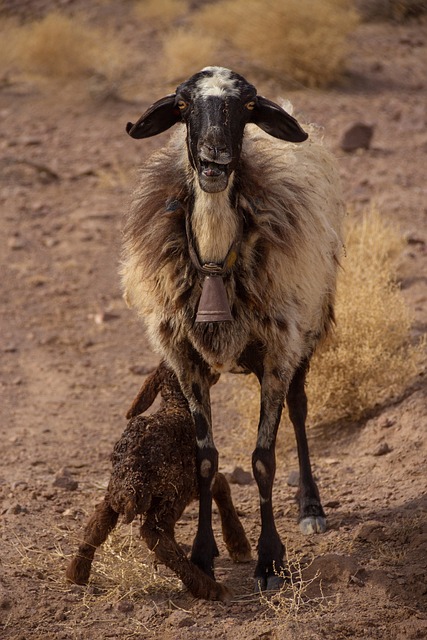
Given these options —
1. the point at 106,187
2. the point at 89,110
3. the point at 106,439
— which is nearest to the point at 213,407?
the point at 106,439

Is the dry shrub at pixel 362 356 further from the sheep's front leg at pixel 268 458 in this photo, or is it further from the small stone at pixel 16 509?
the small stone at pixel 16 509

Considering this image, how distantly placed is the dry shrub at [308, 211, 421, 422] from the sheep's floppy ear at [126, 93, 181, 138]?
8.00 ft

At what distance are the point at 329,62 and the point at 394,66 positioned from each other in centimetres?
157

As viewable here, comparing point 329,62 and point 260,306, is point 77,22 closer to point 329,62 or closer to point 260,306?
point 329,62

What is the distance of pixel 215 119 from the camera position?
195 inches

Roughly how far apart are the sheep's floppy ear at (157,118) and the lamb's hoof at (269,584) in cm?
244

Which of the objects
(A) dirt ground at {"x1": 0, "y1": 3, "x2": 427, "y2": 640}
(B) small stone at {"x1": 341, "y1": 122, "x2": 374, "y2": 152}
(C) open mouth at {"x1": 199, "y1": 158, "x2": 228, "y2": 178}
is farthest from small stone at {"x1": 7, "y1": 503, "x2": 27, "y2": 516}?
(B) small stone at {"x1": 341, "y1": 122, "x2": 374, "y2": 152}

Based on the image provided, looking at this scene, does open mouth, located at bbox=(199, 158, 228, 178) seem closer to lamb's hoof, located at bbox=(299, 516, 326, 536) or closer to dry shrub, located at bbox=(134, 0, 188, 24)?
lamb's hoof, located at bbox=(299, 516, 326, 536)

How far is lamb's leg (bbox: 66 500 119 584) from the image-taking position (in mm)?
5125

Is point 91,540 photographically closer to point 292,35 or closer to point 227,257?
point 227,257

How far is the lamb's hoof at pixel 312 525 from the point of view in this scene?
6.07 metres

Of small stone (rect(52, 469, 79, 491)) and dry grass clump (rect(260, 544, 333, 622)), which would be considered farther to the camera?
small stone (rect(52, 469, 79, 491))

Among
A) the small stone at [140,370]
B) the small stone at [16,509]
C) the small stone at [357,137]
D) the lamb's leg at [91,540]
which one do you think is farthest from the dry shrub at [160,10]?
the lamb's leg at [91,540]

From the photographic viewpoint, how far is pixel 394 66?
16750 mm
